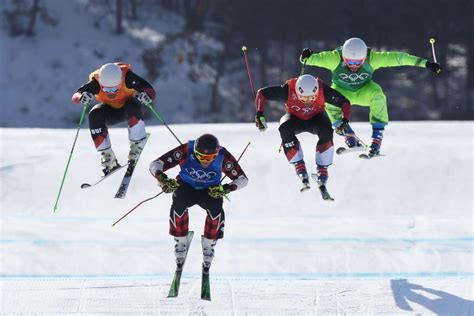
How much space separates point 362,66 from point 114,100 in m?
3.38

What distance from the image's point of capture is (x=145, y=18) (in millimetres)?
35750

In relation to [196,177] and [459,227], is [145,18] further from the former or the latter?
[196,177]

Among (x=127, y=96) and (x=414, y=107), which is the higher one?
(x=127, y=96)

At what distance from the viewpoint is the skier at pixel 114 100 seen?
1168cm

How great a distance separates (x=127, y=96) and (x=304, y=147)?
246 inches

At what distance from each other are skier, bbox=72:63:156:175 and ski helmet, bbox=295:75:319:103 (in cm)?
184

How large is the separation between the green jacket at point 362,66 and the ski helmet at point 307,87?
837 mm

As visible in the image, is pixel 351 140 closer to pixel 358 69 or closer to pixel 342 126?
pixel 342 126

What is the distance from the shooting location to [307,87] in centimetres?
1159

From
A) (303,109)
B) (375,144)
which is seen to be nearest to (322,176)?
(303,109)

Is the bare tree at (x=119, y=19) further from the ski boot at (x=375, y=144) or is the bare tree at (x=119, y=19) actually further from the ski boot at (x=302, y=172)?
the ski boot at (x=302, y=172)

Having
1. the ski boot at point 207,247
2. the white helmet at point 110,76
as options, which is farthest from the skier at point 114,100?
the ski boot at point 207,247

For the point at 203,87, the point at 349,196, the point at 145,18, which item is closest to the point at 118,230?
the point at 349,196

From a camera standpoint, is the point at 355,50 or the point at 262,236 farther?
the point at 262,236
